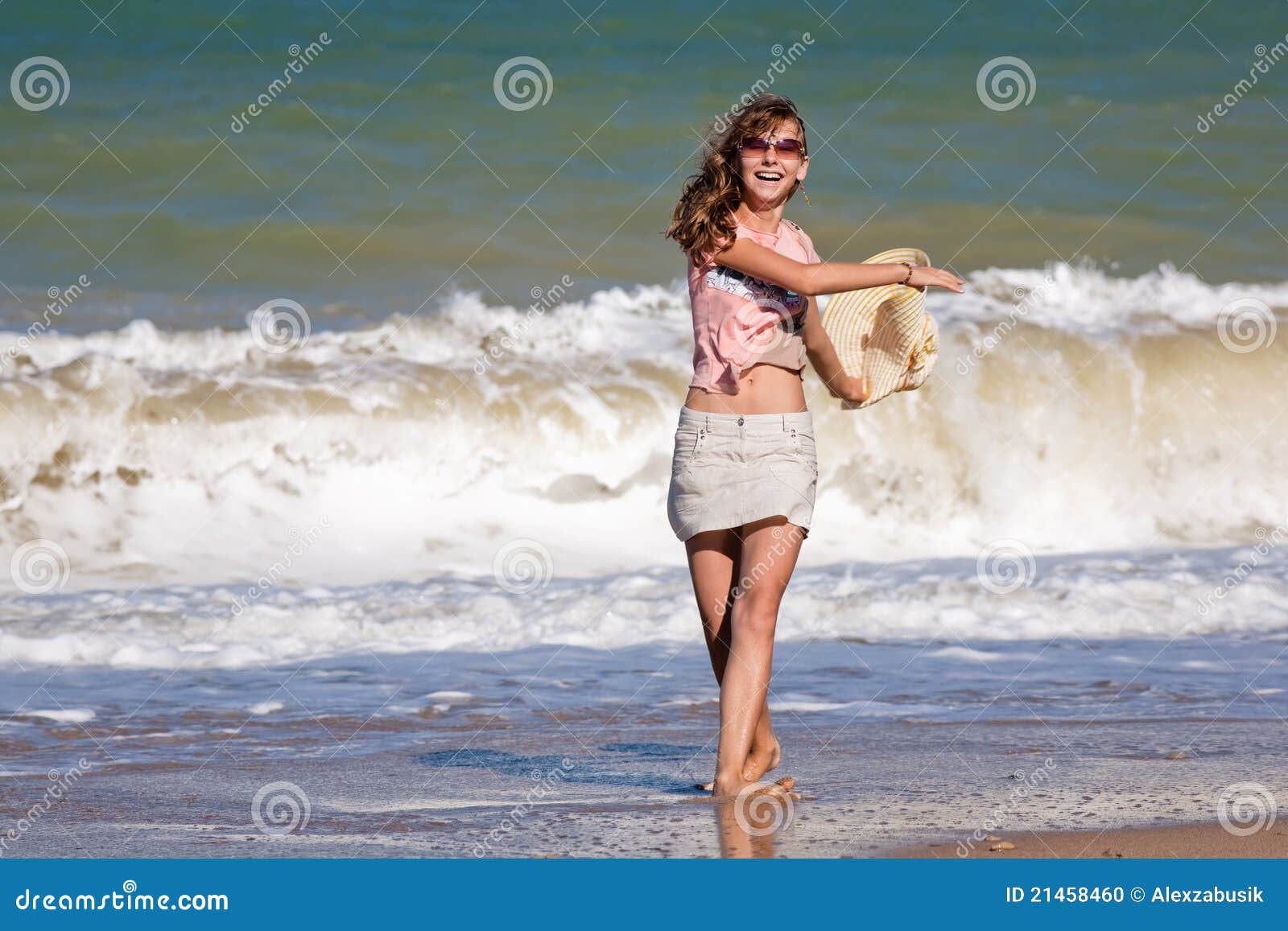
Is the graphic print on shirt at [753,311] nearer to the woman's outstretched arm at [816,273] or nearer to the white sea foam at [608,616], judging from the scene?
the woman's outstretched arm at [816,273]

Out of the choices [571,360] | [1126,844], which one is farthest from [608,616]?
[571,360]

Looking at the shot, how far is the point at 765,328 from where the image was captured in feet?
12.0

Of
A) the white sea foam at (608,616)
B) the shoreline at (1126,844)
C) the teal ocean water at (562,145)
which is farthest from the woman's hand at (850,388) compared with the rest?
the teal ocean water at (562,145)

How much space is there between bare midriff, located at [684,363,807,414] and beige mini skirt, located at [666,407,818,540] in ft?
0.05

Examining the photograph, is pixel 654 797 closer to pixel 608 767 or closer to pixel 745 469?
pixel 608 767

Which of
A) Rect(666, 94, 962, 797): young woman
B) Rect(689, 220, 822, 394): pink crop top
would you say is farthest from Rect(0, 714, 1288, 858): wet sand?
Rect(689, 220, 822, 394): pink crop top

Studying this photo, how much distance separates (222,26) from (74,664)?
13.4 meters

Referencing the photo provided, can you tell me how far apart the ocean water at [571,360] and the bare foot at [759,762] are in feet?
4.44

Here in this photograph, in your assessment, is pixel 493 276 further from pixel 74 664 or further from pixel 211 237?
pixel 74 664

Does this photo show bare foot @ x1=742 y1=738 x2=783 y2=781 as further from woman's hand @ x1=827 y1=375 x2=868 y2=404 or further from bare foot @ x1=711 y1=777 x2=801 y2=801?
woman's hand @ x1=827 y1=375 x2=868 y2=404

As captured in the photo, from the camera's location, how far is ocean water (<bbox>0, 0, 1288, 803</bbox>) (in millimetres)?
6922

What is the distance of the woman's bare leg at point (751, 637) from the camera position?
364cm

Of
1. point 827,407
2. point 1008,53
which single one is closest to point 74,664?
point 827,407

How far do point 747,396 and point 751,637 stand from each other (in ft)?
1.89
